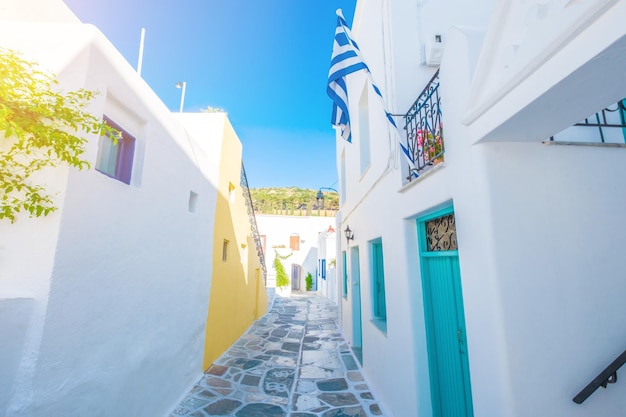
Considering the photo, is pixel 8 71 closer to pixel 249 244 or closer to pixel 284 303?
pixel 249 244

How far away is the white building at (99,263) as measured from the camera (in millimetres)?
2350

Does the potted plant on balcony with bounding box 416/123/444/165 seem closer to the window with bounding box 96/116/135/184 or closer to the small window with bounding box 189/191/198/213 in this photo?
the window with bounding box 96/116/135/184

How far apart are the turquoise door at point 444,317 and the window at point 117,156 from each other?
149 inches

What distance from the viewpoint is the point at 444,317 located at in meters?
3.29

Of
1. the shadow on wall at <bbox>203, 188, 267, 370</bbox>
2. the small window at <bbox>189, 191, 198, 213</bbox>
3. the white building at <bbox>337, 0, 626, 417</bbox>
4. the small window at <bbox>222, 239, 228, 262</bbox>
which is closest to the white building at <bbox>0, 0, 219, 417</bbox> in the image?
the small window at <bbox>189, 191, 198, 213</bbox>

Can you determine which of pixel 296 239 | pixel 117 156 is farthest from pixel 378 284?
pixel 296 239

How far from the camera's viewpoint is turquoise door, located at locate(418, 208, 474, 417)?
2.94 meters

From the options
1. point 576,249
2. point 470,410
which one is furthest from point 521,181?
point 470,410

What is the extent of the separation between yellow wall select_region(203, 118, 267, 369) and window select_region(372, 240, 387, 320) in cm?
367

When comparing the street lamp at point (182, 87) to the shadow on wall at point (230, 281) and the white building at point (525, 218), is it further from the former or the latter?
the white building at point (525, 218)

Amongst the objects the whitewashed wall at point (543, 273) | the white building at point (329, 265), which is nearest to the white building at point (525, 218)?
the whitewashed wall at point (543, 273)

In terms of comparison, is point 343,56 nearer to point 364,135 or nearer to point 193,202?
point 364,135

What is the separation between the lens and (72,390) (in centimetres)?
264

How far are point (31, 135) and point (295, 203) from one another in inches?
1474
